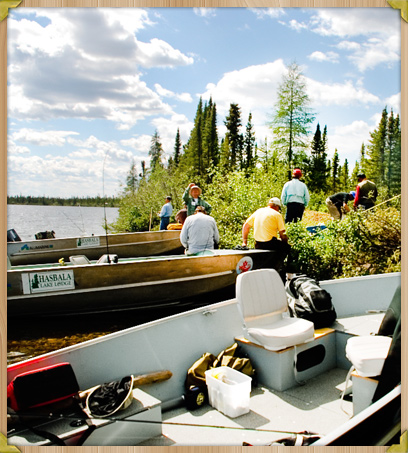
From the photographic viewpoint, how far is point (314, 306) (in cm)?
361

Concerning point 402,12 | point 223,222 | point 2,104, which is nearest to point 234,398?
point 2,104

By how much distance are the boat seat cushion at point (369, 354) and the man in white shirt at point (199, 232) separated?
3539mm

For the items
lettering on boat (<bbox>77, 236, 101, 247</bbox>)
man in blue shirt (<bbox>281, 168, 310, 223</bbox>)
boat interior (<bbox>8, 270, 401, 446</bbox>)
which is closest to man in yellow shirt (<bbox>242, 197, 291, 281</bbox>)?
man in blue shirt (<bbox>281, 168, 310, 223</bbox>)

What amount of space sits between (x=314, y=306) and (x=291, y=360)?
2.31ft

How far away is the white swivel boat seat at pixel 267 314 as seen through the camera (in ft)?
9.91

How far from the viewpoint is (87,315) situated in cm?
575

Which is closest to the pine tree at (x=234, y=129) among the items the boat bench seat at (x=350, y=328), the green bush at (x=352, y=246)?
the green bush at (x=352, y=246)

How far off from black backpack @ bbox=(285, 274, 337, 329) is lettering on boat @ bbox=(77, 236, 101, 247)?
21.6 feet

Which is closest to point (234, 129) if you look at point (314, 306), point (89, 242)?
point (89, 242)

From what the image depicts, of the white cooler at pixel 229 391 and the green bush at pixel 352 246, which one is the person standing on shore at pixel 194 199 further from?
the white cooler at pixel 229 391

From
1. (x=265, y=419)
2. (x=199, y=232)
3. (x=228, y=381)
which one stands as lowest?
(x=265, y=419)

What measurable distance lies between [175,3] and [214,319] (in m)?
2.41

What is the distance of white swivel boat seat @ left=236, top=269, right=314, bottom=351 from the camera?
3.02 m

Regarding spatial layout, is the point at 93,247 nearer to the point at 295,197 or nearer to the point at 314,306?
the point at 295,197
